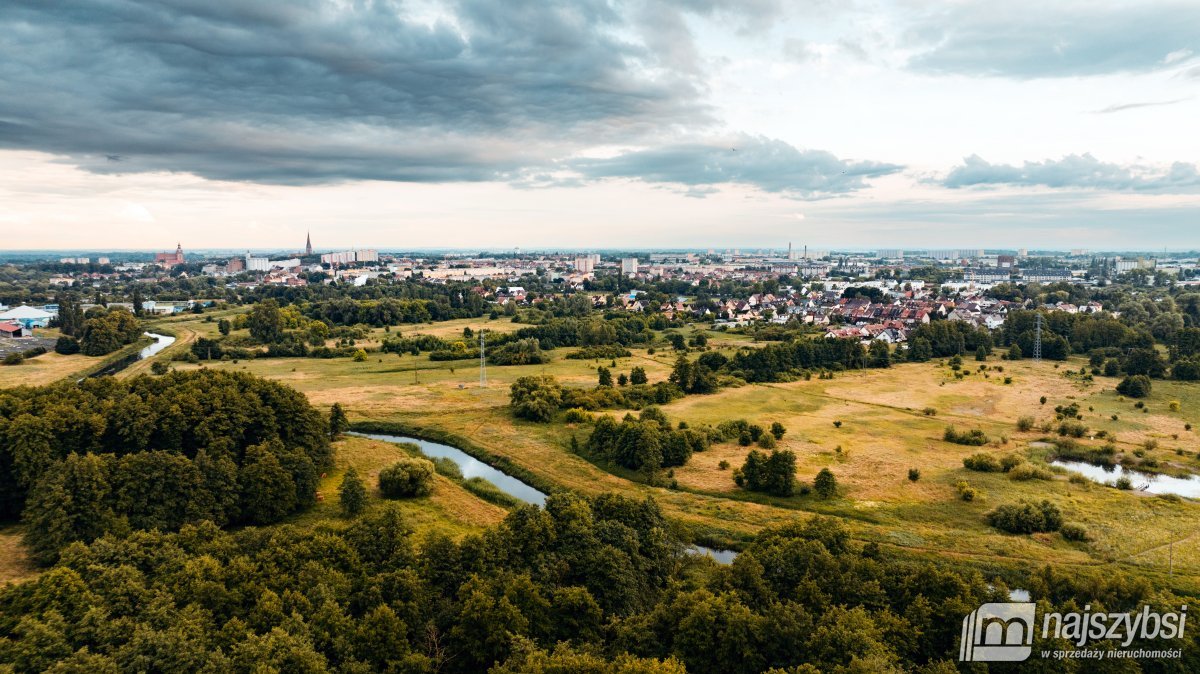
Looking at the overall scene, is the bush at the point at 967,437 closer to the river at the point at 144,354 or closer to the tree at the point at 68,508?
the tree at the point at 68,508

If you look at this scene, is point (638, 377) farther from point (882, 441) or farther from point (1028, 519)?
point (1028, 519)

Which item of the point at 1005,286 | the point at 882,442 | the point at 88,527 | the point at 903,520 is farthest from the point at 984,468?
the point at 1005,286

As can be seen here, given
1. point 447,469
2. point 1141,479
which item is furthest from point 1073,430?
point 447,469

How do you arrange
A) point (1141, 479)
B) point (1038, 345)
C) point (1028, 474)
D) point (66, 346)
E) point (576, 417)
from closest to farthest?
point (1028, 474) → point (1141, 479) → point (576, 417) → point (1038, 345) → point (66, 346)

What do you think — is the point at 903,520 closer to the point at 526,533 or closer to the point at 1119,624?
the point at 1119,624

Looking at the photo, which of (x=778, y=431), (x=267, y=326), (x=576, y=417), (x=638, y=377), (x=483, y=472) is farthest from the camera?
(x=267, y=326)

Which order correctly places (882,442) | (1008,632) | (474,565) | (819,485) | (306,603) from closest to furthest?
(1008,632)
(306,603)
(474,565)
(819,485)
(882,442)
